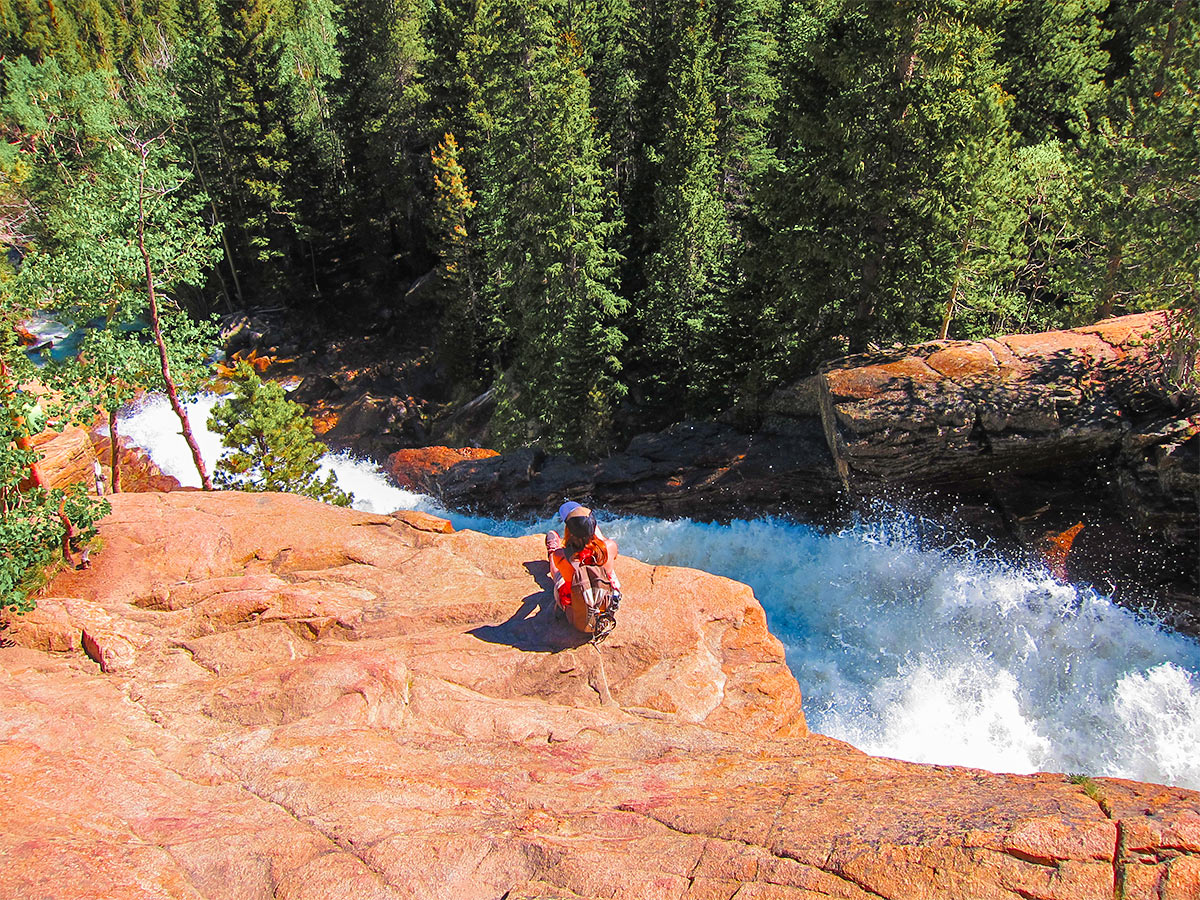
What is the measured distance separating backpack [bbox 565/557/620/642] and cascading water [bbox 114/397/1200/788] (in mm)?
6519

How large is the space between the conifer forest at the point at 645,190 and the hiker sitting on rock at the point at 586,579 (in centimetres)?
952

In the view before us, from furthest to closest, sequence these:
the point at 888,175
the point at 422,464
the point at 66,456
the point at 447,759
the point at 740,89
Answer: the point at 740,89, the point at 422,464, the point at 888,175, the point at 66,456, the point at 447,759

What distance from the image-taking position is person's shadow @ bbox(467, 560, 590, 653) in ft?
32.0

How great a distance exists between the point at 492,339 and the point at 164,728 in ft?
106

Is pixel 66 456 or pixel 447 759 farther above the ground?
pixel 447 759

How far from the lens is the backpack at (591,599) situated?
31.0 ft

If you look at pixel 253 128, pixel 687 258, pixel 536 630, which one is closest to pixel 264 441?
pixel 536 630

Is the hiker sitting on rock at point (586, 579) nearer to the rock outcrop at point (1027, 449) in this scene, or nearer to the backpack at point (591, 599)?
the backpack at point (591, 599)

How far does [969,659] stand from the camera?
14016 mm

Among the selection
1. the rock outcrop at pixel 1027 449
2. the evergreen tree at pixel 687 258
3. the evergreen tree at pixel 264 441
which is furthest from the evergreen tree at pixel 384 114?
the rock outcrop at pixel 1027 449

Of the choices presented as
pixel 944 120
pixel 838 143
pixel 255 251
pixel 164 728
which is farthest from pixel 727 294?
pixel 255 251

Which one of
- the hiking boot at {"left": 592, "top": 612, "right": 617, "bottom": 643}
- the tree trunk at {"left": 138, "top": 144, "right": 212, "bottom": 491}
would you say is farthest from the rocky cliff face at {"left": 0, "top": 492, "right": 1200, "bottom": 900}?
the tree trunk at {"left": 138, "top": 144, "right": 212, "bottom": 491}

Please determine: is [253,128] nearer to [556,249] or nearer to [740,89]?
[556,249]

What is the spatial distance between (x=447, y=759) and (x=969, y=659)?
11.2 m
